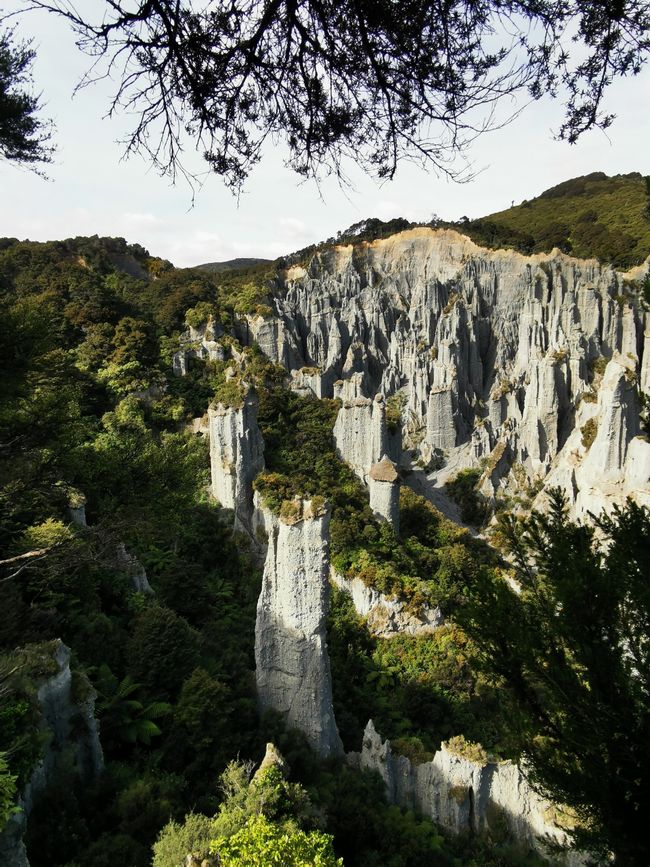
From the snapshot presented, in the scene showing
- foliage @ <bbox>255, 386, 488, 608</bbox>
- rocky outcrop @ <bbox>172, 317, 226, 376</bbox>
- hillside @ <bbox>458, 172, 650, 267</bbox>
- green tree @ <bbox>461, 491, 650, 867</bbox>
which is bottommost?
foliage @ <bbox>255, 386, 488, 608</bbox>

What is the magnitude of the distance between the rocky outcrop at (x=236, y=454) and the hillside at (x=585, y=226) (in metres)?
46.7

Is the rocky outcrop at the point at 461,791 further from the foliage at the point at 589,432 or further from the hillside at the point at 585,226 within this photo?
the hillside at the point at 585,226

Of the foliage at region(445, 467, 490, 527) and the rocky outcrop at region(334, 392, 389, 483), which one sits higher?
the rocky outcrop at region(334, 392, 389, 483)

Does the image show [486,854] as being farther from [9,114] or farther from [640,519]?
[9,114]

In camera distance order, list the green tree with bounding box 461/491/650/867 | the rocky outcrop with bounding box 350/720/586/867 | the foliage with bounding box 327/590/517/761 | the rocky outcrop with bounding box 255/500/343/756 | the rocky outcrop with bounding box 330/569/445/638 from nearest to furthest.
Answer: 1. the green tree with bounding box 461/491/650/867
2. the rocky outcrop with bounding box 350/720/586/867
3. the rocky outcrop with bounding box 255/500/343/756
4. the foliage with bounding box 327/590/517/761
5. the rocky outcrop with bounding box 330/569/445/638

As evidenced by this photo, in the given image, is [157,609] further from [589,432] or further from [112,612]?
[589,432]

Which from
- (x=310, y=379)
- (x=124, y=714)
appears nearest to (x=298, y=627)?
(x=124, y=714)

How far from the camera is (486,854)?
12414mm

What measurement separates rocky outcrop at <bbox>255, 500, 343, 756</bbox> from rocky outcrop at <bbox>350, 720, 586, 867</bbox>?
5.24ft

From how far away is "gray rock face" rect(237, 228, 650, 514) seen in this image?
44625mm

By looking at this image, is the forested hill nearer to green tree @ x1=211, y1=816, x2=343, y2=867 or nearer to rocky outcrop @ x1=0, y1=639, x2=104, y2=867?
rocky outcrop @ x1=0, y1=639, x2=104, y2=867

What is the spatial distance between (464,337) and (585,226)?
2490 centimetres

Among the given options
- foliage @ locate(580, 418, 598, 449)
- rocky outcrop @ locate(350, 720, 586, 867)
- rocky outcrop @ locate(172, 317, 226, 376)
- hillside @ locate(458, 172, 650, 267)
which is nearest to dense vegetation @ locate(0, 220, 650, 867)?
rocky outcrop @ locate(350, 720, 586, 867)

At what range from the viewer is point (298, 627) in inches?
530
